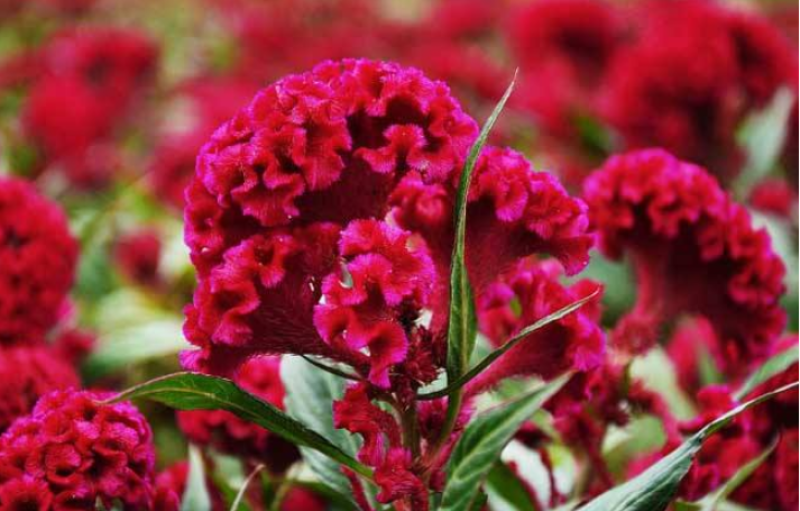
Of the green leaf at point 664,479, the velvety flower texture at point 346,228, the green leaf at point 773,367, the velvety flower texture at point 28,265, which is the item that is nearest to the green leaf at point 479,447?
the velvety flower texture at point 346,228

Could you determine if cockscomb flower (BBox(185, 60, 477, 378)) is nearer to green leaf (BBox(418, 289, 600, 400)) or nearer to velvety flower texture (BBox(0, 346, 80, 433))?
green leaf (BBox(418, 289, 600, 400))

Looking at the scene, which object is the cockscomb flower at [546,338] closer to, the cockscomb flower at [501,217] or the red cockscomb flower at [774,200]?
the cockscomb flower at [501,217]

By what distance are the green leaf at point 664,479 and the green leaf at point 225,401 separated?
0.27 m

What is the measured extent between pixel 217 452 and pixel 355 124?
A: 0.63 m

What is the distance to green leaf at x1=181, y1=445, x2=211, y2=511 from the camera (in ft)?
4.51

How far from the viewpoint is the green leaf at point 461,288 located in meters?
1.03

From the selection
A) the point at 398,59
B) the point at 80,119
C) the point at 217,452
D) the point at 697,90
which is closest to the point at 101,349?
the point at 217,452

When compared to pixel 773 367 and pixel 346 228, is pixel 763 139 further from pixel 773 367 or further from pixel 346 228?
pixel 346 228

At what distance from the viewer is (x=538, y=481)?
1578 mm

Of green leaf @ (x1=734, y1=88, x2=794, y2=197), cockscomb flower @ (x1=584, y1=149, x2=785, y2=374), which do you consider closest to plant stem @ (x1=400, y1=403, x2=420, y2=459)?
cockscomb flower @ (x1=584, y1=149, x2=785, y2=374)

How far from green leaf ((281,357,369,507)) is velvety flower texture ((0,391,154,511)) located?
0.63 ft

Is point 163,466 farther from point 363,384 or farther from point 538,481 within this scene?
point 363,384

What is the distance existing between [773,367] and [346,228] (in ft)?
2.17

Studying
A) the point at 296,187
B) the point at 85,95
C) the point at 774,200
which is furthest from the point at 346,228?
the point at 85,95
